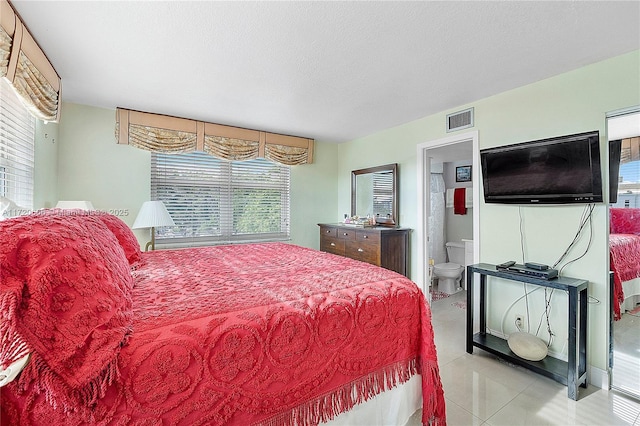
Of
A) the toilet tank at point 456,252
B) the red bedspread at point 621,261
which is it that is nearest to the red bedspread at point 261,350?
the red bedspread at point 621,261

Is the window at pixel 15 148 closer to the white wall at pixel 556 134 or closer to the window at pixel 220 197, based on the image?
the window at pixel 220 197

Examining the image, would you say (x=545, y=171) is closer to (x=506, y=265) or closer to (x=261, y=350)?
(x=506, y=265)

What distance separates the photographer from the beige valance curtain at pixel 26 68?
1.55 metres

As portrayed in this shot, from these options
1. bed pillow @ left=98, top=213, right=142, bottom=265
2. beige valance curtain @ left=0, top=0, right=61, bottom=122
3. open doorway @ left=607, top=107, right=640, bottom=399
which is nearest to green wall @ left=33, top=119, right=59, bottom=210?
beige valance curtain @ left=0, top=0, right=61, bottom=122

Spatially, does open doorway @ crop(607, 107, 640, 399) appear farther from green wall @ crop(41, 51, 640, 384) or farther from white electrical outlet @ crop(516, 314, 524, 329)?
white electrical outlet @ crop(516, 314, 524, 329)

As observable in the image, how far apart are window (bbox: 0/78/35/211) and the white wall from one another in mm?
3791

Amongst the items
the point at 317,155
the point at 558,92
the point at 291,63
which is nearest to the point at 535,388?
the point at 558,92

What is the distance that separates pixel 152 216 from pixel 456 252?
4485 mm

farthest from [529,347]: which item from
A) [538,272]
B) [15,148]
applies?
[15,148]

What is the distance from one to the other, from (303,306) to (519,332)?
228 centimetres

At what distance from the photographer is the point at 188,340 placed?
973 mm

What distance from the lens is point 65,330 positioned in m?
0.81

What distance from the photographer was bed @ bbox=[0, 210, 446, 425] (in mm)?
775

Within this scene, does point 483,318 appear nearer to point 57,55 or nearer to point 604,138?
point 604,138
